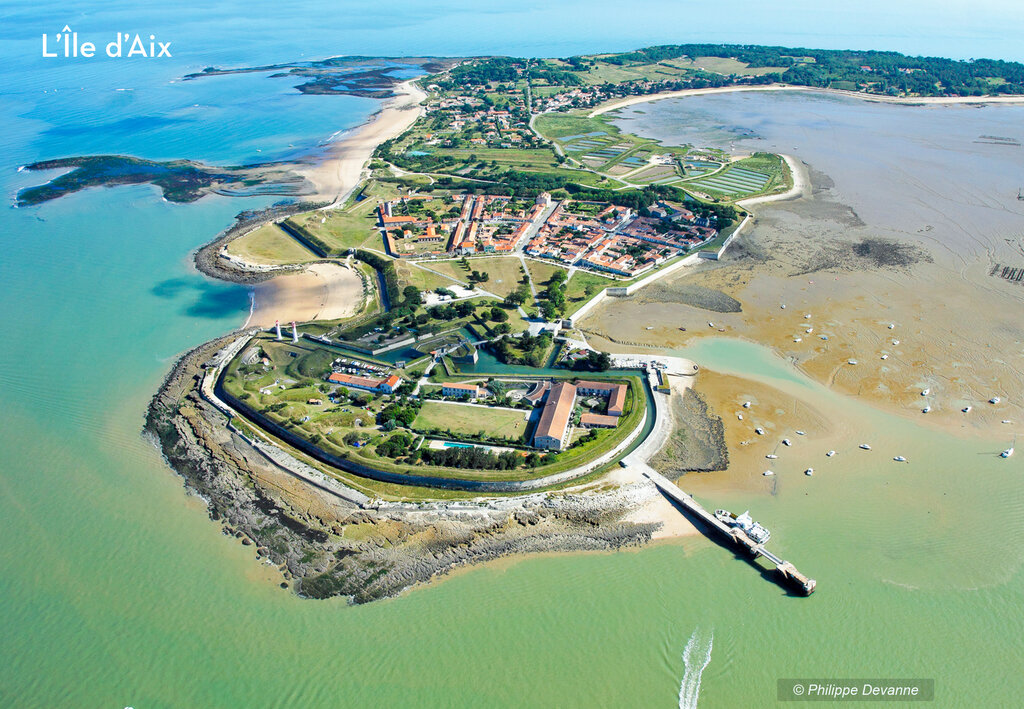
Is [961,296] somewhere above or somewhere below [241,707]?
above

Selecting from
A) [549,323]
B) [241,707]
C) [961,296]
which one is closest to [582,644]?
[241,707]

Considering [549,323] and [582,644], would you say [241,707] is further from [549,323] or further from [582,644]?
[549,323]

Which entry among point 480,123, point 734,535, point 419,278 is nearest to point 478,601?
point 734,535

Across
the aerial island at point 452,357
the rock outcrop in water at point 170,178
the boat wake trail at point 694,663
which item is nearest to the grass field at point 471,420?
the aerial island at point 452,357

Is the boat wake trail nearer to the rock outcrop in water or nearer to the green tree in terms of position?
the green tree

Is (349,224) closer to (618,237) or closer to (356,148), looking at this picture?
(618,237)

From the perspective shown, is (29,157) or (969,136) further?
(969,136)

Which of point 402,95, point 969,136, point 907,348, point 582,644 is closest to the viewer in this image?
point 582,644
